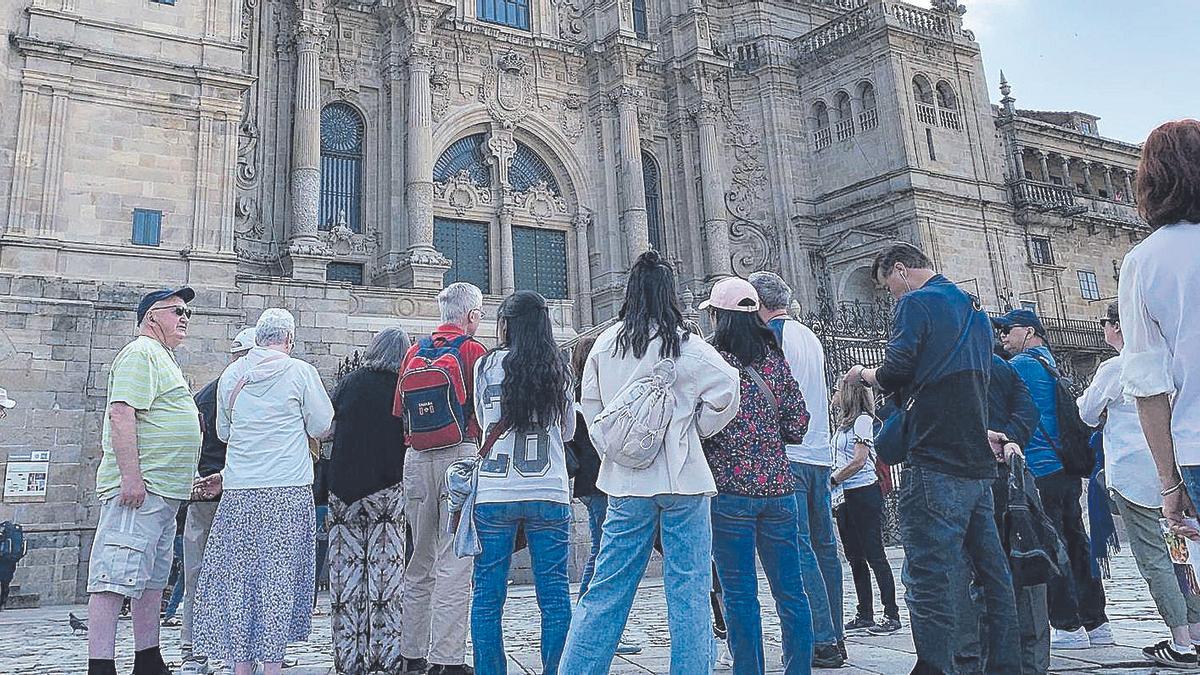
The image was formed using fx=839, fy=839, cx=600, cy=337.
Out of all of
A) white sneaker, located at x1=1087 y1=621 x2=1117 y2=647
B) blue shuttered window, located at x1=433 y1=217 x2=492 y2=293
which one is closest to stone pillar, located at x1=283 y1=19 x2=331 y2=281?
blue shuttered window, located at x1=433 y1=217 x2=492 y2=293

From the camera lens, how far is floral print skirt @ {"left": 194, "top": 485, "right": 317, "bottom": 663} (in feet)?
15.0

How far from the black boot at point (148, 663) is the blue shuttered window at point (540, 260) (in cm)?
1943

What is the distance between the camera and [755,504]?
4070 millimetres

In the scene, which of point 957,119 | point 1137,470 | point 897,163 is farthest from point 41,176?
point 957,119

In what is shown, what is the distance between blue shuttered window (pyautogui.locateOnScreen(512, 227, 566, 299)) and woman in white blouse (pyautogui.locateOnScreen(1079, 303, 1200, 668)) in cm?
1961

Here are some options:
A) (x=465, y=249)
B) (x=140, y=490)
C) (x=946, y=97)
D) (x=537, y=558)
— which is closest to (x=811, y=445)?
(x=537, y=558)

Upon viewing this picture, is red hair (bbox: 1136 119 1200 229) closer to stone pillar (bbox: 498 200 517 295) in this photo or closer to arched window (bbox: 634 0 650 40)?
stone pillar (bbox: 498 200 517 295)

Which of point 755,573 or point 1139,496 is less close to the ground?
point 1139,496

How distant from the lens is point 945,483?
13.8ft

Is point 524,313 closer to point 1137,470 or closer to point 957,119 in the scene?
point 1137,470

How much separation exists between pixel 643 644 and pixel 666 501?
9.09 feet

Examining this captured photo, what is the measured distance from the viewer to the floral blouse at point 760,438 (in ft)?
13.5

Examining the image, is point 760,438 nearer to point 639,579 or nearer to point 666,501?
point 666,501

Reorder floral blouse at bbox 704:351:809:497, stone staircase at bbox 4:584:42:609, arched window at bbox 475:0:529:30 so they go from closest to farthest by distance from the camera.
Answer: floral blouse at bbox 704:351:809:497 < stone staircase at bbox 4:584:42:609 < arched window at bbox 475:0:529:30
